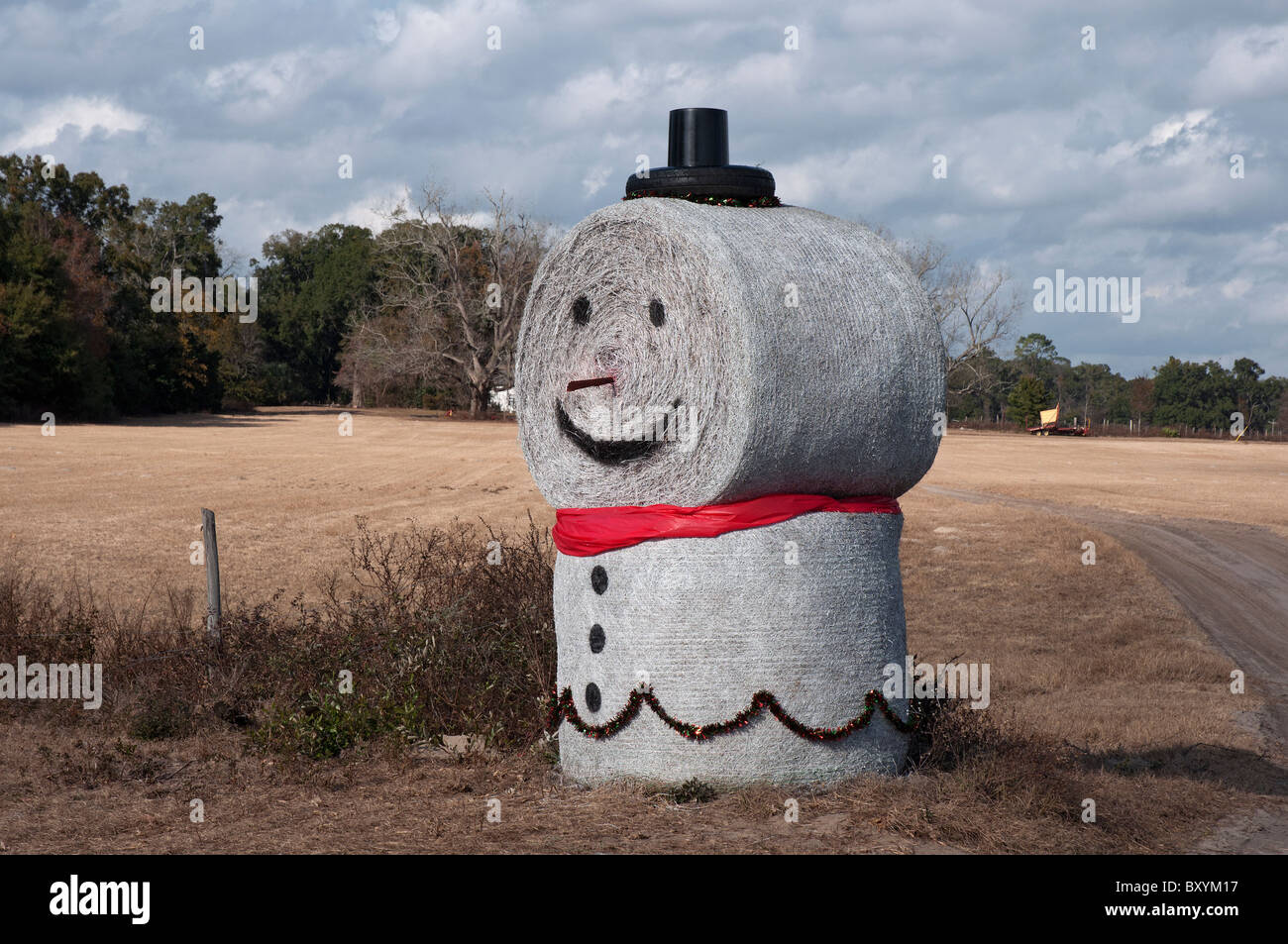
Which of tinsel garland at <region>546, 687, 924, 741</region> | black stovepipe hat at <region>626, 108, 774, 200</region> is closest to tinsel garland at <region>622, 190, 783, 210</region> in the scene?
black stovepipe hat at <region>626, 108, 774, 200</region>

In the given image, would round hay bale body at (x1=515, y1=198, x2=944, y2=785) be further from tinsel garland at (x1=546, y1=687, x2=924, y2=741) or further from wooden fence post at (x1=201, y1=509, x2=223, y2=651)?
wooden fence post at (x1=201, y1=509, x2=223, y2=651)

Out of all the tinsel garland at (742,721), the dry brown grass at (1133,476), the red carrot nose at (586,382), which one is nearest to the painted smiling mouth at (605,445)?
the red carrot nose at (586,382)

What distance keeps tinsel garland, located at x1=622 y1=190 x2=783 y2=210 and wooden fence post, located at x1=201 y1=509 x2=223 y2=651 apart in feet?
15.0

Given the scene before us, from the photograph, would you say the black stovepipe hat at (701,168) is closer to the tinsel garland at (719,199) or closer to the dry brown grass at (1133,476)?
the tinsel garland at (719,199)

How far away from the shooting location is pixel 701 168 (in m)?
7.23

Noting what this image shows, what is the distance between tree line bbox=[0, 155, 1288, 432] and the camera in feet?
152

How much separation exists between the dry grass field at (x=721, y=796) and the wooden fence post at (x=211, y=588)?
112 cm

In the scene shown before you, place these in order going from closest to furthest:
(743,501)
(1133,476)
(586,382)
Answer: (743,501), (586,382), (1133,476)

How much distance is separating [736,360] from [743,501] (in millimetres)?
726

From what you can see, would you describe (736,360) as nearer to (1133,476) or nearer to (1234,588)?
(1234,588)

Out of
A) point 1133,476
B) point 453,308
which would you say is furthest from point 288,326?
point 1133,476

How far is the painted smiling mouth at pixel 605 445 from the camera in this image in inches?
268

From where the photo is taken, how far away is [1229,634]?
46.0ft

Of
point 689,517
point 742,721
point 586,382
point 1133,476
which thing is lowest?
point 1133,476
